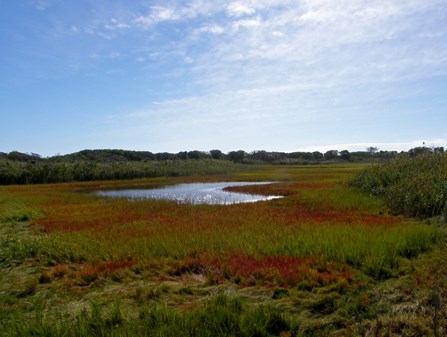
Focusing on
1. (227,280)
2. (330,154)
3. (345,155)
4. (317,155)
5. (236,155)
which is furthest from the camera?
(317,155)

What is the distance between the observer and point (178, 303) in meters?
7.75

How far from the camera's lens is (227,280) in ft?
29.3

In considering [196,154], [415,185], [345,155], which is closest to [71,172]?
[415,185]

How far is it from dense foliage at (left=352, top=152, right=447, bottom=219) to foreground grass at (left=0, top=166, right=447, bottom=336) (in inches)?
95.9

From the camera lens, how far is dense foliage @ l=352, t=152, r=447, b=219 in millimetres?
16562

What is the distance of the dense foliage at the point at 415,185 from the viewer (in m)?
16.6

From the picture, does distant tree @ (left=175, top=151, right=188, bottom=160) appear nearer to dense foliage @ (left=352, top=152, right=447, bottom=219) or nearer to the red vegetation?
dense foliage @ (left=352, top=152, right=447, bottom=219)

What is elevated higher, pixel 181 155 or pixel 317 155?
pixel 181 155

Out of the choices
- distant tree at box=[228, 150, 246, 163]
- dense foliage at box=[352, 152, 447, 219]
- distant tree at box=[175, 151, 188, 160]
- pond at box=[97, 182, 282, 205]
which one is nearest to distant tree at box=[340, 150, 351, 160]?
distant tree at box=[228, 150, 246, 163]

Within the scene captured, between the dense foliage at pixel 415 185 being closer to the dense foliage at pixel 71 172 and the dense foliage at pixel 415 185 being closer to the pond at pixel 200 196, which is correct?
the pond at pixel 200 196

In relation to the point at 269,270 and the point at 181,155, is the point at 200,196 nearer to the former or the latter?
the point at 269,270

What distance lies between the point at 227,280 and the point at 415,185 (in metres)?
14.3

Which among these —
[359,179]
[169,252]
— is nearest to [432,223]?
[169,252]

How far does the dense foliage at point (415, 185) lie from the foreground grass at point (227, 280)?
2.44 m
